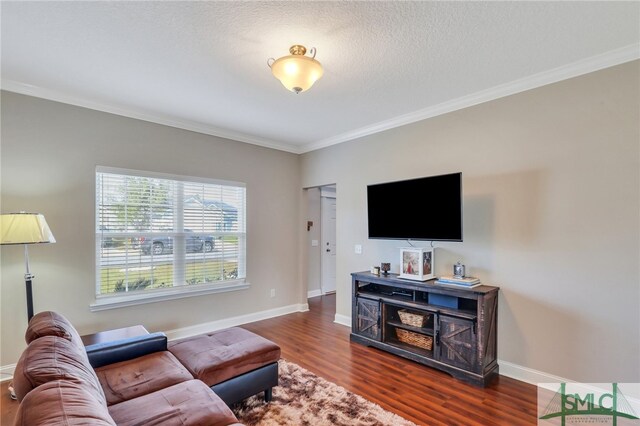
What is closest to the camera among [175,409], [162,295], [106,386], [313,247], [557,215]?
[175,409]

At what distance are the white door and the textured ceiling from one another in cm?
313

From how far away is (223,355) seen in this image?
2.30m

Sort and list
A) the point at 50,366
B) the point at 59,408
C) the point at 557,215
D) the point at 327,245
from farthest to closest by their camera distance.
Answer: the point at 327,245, the point at 557,215, the point at 50,366, the point at 59,408

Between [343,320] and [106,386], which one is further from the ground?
[106,386]

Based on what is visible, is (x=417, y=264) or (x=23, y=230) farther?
(x=417, y=264)

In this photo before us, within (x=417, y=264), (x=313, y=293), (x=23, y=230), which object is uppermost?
(x=23, y=230)

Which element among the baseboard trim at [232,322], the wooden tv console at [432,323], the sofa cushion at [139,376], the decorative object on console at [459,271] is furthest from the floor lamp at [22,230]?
the decorative object on console at [459,271]

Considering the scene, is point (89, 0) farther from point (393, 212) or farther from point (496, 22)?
point (393, 212)

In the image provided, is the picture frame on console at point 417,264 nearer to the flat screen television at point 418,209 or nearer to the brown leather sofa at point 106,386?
the flat screen television at point 418,209

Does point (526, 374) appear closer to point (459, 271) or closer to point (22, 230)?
point (459, 271)

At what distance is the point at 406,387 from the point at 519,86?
2877 mm

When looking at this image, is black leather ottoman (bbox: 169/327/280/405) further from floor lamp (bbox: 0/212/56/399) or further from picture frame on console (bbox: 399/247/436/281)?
picture frame on console (bbox: 399/247/436/281)

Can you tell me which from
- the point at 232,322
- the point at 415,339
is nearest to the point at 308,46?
the point at 415,339

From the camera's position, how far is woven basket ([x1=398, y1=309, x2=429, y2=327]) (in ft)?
10.7
